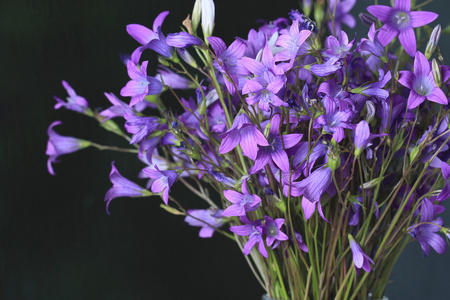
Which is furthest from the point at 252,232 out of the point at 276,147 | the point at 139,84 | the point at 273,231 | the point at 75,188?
the point at 75,188

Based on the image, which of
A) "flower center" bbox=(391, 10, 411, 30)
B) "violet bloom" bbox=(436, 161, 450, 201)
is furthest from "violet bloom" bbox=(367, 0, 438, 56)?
"violet bloom" bbox=(436, 161, 450, 201)

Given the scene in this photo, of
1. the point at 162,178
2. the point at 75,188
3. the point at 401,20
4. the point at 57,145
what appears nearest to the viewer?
the point at 401,20

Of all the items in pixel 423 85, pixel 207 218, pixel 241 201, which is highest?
pixel 423 85

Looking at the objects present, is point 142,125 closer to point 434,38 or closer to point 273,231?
point 273,231

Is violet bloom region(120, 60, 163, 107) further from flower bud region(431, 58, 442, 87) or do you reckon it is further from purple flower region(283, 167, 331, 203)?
flower bud region(431, 58, 442, 87)

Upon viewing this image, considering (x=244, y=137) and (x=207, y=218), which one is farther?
(x=207, y=218)

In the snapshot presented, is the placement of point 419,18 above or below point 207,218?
above

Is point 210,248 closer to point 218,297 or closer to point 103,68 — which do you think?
point 218,297
